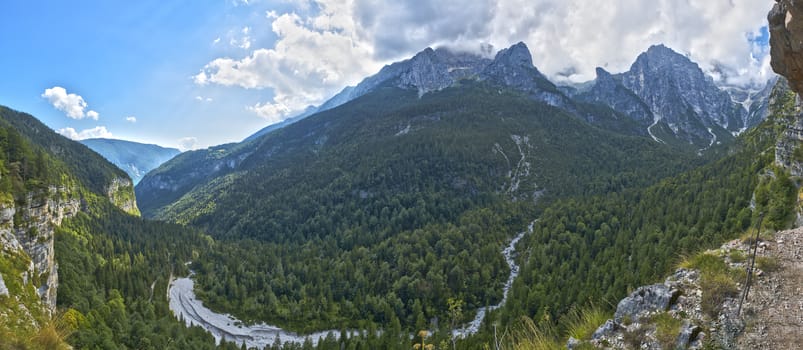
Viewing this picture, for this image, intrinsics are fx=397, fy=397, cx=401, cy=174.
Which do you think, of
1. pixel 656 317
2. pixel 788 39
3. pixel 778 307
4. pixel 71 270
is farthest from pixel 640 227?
pixel 71 270

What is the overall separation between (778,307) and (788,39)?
9.91 m

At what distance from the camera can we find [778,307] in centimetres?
1509

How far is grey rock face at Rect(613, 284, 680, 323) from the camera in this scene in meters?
17.1

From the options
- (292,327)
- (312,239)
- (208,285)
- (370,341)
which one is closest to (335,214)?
(312,239)

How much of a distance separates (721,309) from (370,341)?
63.9 m

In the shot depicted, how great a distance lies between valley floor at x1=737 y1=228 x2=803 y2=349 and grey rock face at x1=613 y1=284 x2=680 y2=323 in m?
2.59

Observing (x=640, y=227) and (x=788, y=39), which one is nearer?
(x=788, y=39)

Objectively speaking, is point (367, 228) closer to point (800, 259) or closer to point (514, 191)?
point (514, 191)

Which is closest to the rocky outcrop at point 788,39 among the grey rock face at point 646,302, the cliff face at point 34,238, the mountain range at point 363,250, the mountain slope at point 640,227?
the grey rock face at point 646,302

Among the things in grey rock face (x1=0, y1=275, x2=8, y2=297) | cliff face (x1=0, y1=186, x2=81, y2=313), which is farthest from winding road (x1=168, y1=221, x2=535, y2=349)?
grey rock face (x1=0, y1=275, x2=8, y2=297)

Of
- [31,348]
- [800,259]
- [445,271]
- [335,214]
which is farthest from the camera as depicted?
[335,214]

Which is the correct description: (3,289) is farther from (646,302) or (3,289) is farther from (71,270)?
(646,302)

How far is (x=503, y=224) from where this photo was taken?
485 ft

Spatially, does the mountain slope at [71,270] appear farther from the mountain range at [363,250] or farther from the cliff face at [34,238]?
the mountain range at [363,250]
